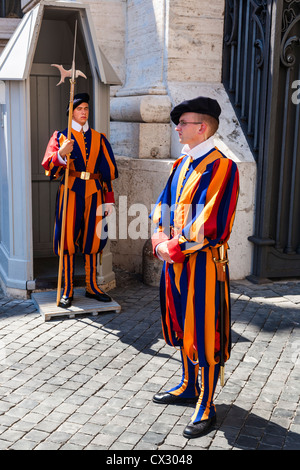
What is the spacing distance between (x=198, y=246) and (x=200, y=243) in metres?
0.02

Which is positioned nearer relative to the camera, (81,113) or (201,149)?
(201,149)

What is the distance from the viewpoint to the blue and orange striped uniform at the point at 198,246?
10.5 ft

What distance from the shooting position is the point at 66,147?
194 inches

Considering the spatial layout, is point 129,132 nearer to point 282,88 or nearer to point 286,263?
point 282,88

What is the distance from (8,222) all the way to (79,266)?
90 centimetres

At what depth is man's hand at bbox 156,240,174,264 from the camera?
3271 millimetres

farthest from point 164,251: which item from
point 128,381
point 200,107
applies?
point 128,381

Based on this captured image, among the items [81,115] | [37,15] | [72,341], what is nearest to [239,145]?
[81,115]

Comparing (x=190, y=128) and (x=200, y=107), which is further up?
(x=200, y=107)

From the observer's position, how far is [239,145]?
6.36 metres


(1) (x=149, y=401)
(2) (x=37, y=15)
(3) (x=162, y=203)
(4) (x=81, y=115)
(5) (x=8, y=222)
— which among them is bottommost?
(1) (x=149, y=401)

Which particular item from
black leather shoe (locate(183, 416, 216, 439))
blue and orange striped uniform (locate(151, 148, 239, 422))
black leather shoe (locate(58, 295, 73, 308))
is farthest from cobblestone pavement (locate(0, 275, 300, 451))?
blue and orange striped uniform (locate(151, 148, 239, 422))

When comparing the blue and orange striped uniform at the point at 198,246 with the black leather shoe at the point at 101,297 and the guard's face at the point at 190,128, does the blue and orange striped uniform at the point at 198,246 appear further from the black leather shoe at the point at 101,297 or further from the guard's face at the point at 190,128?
the black leather shoe at the point at 101,297

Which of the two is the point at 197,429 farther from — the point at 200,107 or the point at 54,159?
the point at 54,159
